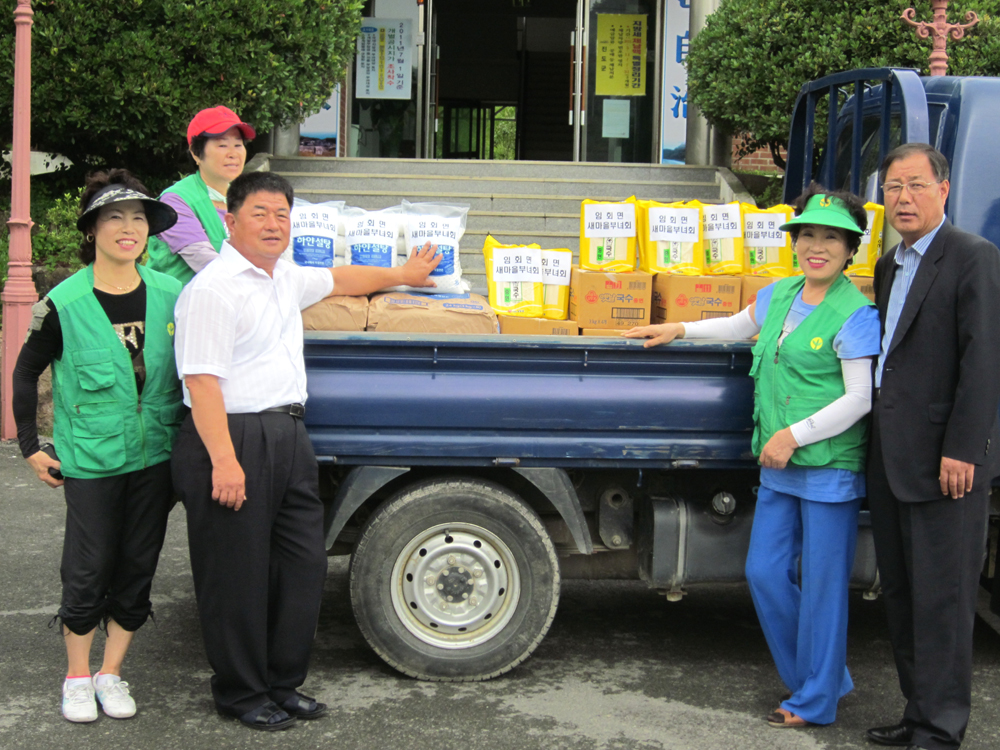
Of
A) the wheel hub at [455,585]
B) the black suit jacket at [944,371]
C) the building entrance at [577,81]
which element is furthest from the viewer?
the building entrance at [577,81]

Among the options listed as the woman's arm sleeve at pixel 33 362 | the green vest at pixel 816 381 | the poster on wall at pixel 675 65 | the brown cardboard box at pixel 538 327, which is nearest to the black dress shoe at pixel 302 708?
the woman's arm sleeve at pixel 33 362

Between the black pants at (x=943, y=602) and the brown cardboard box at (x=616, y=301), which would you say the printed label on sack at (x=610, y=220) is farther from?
the black pants at (x=943, y=602)

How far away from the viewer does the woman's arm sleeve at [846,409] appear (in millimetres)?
3510

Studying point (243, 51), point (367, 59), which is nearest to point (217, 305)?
point (243, 51)

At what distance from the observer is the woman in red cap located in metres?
4.06

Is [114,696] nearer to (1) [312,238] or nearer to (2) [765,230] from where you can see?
(1) [312,238]

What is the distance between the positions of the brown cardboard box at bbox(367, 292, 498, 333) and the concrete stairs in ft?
21.2

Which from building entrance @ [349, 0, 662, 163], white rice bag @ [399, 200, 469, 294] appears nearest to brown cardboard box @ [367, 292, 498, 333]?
white rice bag @ [399, 200, 469, 294]

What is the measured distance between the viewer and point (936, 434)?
11.2 ft

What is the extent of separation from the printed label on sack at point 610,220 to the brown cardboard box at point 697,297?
9.9 inches

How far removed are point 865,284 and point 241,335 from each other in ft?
7.62

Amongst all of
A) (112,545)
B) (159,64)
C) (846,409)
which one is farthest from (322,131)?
(846,409)

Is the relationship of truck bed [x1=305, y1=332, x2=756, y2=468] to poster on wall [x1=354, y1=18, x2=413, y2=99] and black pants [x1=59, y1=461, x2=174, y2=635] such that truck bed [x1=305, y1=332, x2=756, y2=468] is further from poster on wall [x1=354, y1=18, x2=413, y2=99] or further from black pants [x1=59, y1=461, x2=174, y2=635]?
poster on wall [x1=354, y1=18, x2=413, y2=99]

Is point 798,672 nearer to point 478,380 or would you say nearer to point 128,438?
point 478,380
